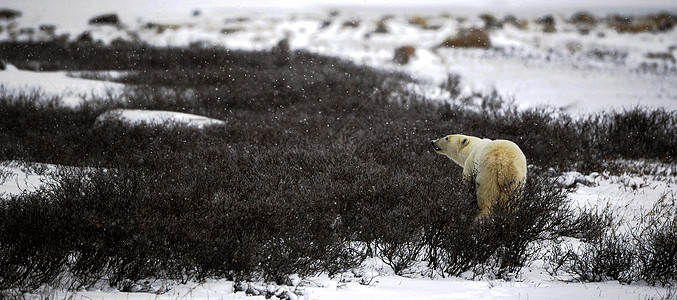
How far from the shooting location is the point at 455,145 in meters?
5.63

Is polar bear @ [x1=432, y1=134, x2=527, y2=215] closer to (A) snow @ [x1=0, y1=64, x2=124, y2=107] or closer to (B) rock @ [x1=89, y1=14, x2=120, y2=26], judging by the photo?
(A) snow @ [x1=0, y1=64, x2=124, y2=107]

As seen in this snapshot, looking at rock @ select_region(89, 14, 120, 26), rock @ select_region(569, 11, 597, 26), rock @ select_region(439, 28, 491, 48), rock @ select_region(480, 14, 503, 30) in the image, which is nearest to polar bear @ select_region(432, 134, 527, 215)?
rock @ select_region(439, 28, 491, 48)

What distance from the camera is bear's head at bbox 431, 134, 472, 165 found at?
5465 millimetres

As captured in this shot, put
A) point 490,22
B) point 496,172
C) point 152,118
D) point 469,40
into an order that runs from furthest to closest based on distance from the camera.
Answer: point 490,22
point 469,40
point 152,118
point 496,172

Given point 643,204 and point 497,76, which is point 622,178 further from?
point 497,76

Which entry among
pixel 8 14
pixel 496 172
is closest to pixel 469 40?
pixel 496 172

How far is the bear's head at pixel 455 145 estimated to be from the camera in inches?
215

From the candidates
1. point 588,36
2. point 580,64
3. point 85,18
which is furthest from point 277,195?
point 85,18

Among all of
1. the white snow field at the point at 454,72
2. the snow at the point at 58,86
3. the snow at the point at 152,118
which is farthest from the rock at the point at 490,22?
the snow at the point at 152,118

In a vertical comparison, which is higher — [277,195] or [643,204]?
[277,195]

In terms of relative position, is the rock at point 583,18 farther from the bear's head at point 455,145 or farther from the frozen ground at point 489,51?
the bear's head at point 455,145

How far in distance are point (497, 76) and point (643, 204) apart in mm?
12961

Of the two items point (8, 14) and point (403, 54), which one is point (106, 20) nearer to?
point (8, 14)

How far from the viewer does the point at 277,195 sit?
4.21m
